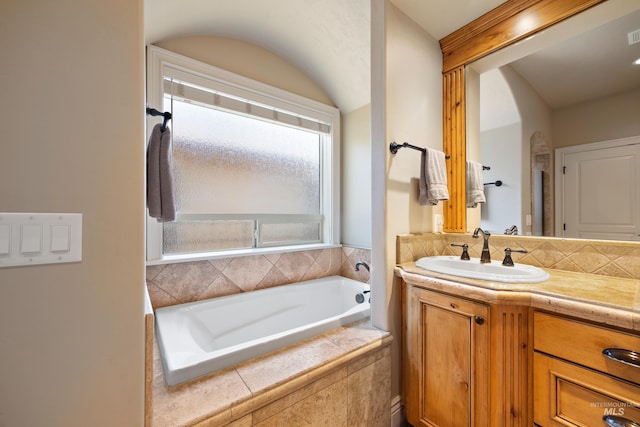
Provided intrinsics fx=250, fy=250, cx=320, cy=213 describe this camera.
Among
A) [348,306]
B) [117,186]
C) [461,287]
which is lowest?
[348,306]

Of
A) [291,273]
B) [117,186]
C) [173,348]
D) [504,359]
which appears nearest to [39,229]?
[117,186]

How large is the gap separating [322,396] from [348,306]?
126 cm

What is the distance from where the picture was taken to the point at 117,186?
0.66m

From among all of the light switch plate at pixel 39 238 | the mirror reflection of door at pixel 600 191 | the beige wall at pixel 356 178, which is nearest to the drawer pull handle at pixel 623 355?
the mirror reflection of door at pixel 600 191

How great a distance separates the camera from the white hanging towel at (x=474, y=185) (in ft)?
5.49

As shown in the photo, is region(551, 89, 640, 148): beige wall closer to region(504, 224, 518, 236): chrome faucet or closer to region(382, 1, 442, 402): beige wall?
region(504, 224, 518, 236): chrome faucet

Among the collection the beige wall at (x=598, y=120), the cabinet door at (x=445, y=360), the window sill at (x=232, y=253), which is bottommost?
the cabinet door at (x=445, y=360)

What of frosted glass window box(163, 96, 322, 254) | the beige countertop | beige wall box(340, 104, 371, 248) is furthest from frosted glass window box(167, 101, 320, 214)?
the beige countertop

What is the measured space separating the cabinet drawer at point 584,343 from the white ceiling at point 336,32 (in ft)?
3.87

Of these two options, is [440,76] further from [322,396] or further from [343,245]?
[322,396]

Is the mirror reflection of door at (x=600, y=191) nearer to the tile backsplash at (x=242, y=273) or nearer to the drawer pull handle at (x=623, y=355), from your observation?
the drawer pull handle at (x=623, y=355)

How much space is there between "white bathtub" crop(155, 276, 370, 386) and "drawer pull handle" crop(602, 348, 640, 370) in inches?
40.9

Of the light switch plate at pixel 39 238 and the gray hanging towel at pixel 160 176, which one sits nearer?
the light switch plate at pixel 39 238

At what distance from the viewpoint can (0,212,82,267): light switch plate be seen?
1.84ft
